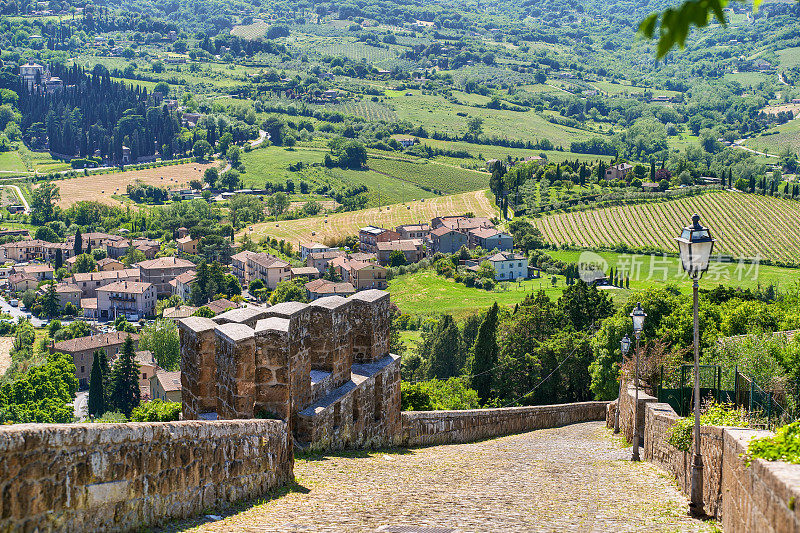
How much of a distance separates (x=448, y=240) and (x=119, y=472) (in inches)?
3618

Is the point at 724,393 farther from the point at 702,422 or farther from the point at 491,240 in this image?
the point at 491,240

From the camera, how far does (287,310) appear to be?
10.4 metres

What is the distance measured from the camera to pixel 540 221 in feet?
319

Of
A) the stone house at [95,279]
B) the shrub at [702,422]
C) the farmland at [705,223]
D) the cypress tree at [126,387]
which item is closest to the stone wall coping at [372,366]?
the shrub at [702,422]

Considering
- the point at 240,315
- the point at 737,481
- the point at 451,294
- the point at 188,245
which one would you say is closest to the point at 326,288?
the point at 451,294

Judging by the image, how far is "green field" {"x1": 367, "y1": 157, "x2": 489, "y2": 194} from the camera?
412 feet

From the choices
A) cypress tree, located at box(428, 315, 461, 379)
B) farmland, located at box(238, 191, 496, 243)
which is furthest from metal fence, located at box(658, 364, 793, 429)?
farmland, located at box(238, 191, 496, 243)

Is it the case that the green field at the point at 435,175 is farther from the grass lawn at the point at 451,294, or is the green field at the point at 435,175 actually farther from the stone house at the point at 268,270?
the grass lawn at the point at 451,294

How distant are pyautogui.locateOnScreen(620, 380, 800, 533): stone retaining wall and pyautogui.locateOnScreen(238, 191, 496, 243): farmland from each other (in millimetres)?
93114

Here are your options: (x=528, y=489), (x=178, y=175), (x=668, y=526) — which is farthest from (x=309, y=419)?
(x=178, y=175)

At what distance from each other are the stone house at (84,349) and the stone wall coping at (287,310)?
60.8 m

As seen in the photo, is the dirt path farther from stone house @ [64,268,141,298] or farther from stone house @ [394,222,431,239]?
stone house @ [394,222,431,239]

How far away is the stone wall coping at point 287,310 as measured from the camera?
33.7ft

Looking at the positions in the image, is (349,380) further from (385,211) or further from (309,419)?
(385,211)
